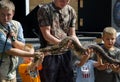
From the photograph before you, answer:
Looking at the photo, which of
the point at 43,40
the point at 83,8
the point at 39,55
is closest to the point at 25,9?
the point at 83,8

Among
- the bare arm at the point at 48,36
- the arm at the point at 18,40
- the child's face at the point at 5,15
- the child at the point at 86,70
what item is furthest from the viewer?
the child at the point at 86,70

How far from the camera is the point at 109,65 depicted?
6176 mm

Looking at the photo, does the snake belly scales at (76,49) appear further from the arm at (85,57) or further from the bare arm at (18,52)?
the bare arm at (18,52)

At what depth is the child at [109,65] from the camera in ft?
20.4

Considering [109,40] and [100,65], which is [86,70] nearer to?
[100,65]

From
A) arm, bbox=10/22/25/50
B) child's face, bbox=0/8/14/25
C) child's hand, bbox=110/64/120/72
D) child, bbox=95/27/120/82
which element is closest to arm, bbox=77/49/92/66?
child, bbox=95/27/120/82

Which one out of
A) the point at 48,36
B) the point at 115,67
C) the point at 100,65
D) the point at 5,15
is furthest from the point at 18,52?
the point at 115,67

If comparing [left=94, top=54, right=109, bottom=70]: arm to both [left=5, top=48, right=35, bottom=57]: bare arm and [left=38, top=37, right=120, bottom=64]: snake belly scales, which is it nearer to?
[left=38, top=37, right=120, bottom=64]: snake belly scales

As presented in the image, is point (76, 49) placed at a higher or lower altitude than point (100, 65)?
higher

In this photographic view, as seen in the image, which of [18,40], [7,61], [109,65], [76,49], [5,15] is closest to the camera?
[5,15]

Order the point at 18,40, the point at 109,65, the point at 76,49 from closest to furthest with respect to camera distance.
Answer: the point at 18,40 → the point at 76,49 → the point at 109,65

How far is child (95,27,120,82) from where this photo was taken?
20.4ft

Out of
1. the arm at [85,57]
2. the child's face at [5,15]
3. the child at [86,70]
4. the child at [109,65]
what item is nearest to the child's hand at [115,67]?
the child at [109,65]

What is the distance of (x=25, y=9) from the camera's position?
36.6 ft
